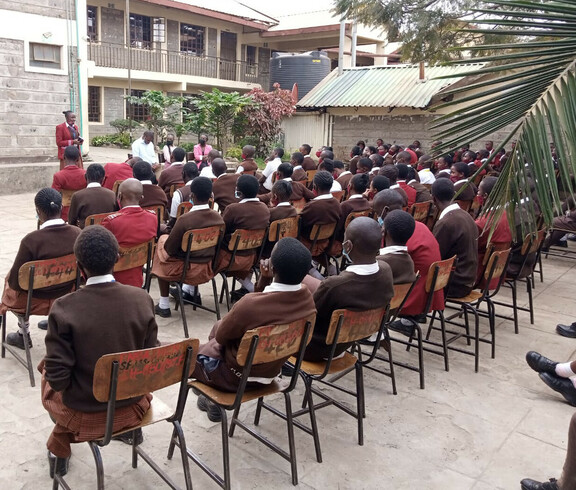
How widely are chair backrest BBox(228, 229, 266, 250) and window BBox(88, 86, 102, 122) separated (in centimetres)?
1644

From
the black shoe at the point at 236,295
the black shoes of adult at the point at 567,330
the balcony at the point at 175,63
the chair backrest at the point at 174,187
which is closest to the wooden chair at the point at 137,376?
the black shoe at the point at 236,295

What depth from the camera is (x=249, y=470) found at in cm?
294

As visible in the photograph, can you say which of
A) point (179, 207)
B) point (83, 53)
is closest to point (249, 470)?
point (179, 207)

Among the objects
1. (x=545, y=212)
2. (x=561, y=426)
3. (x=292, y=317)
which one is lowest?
(x=561, y=426)

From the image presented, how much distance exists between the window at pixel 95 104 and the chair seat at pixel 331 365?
18.4 metres

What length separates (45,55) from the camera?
11266 mm

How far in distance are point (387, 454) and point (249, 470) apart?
0.83m

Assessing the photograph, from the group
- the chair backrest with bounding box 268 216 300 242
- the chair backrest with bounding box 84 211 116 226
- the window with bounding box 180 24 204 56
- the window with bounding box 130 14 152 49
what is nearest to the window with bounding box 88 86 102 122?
the window with bounding box 130 14 152 49

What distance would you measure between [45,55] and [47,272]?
949 centimetres

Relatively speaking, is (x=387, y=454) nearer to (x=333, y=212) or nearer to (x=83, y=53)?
(x=333, y=212)

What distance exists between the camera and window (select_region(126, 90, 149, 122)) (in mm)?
20203

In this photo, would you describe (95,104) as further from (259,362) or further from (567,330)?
(259,362)

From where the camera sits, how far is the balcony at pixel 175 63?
18859mm

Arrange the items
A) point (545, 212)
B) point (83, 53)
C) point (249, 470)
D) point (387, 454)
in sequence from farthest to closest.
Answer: point (83, 53)
point (387, 454)
point (249, 470)
point (545, 212)
